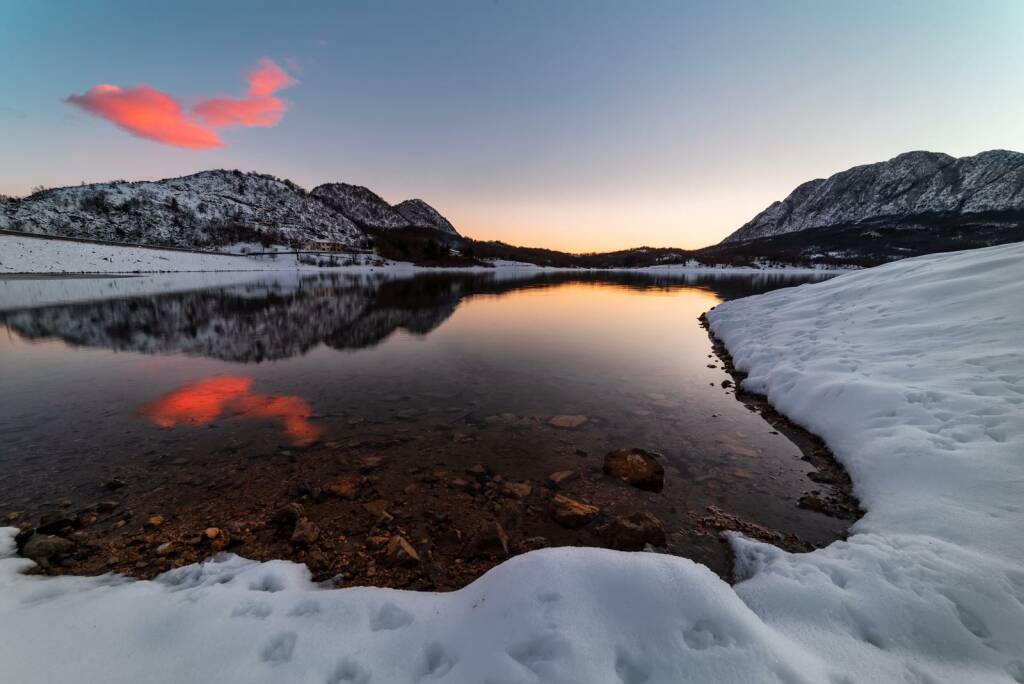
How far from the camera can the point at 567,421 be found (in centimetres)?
1062

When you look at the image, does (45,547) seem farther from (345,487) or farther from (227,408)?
(227,408)

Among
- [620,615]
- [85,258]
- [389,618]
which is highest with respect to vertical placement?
[85,258]

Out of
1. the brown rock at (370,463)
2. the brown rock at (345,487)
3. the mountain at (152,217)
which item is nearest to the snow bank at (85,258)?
the mountain at (152,217)

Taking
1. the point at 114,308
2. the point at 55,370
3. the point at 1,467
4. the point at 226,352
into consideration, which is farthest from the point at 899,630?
the point at 114,308

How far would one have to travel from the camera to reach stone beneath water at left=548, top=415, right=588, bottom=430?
33.8 ft

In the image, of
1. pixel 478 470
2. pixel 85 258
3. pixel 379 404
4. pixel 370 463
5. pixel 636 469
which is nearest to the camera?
pixel 636 469

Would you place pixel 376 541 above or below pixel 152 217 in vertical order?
below

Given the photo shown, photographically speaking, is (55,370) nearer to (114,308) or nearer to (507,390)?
(507,390)

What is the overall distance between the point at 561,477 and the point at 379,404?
20.8 ft

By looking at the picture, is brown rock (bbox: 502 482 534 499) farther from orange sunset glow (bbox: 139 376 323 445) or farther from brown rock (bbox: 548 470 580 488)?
orange sunset glow (bbox: 139 376 323 445)

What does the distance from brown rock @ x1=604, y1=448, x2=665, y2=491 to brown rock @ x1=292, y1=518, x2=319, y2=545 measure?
5.40 m

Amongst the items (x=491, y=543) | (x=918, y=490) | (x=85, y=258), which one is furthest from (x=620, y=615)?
(x=85, y=258)

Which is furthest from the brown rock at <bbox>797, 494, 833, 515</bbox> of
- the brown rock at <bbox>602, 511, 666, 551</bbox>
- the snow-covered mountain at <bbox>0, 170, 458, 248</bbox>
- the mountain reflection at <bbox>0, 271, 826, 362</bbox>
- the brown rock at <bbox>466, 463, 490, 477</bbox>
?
the snow-covered mountain at <bbox>0, 170, 458, 248</bbox>

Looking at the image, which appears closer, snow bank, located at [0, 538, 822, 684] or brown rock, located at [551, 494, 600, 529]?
snow bank, located at [0, 538, 822, 684]
